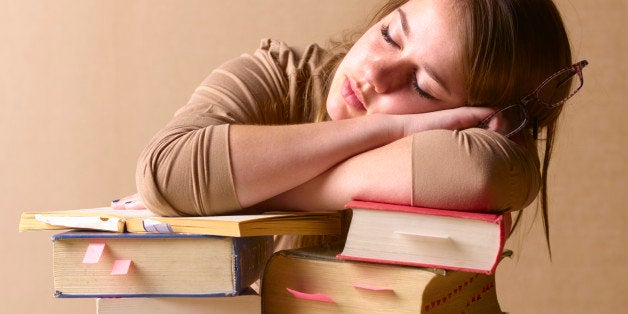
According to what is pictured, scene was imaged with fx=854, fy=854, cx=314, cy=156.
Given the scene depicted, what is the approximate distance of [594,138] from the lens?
2.19m

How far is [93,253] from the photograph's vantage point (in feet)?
3.09

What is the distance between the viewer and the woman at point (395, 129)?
0.94 meters

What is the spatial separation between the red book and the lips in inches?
10.6

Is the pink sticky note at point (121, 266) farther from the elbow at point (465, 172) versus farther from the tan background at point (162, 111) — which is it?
the tan background at point (162, 111)

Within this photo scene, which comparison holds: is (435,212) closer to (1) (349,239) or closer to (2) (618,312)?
(1) (349,239)

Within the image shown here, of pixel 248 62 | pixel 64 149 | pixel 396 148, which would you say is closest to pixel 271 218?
pixel 396 148

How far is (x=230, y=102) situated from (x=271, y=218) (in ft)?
1.11

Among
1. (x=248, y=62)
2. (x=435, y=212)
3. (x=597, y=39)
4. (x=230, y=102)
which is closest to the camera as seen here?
(x=435, y=212)

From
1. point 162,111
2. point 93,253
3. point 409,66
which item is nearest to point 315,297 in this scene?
point 93,253

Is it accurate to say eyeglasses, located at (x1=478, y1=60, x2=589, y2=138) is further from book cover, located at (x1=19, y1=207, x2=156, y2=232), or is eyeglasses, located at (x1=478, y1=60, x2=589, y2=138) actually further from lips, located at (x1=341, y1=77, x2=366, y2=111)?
book cover, located at (x1=19, y1=207, x2=156, y2=232)

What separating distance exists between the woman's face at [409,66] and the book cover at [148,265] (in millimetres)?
302

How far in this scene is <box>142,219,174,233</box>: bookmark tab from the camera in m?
0.93

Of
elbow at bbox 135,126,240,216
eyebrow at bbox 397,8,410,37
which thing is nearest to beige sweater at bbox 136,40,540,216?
elbow at bbox 135,126,240,216

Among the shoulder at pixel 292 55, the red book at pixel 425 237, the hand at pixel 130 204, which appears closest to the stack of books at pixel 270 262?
the red book at pixel 425 237
